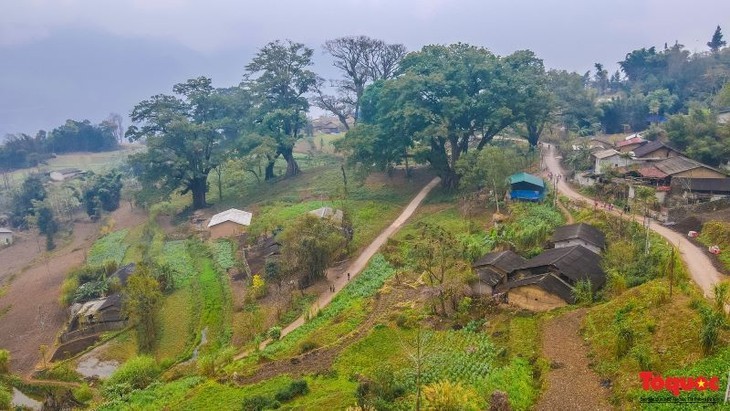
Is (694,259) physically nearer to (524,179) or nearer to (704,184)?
(704,184)

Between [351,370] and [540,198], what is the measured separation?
27.9 m

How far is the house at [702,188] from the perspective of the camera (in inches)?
1537

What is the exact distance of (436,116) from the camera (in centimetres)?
5303

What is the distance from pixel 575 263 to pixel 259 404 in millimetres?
18702

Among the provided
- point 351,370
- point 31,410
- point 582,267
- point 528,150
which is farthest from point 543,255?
point 528,150

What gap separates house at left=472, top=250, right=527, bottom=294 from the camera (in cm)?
3055

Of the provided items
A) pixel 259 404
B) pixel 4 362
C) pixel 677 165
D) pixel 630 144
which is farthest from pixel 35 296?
pixel 630 144

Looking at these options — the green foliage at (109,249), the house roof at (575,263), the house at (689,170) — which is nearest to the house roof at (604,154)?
the house at (689,170)

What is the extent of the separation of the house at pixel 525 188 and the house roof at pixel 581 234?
1054cm

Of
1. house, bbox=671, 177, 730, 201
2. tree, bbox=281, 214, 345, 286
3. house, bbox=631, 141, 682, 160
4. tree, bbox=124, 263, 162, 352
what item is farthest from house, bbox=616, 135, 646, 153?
tree, bbox=124, 263, 162, 352

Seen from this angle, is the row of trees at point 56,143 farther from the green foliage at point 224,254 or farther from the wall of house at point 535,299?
the wall of house at point 535,299

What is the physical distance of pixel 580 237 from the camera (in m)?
33.0

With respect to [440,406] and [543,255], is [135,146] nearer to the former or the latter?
[543,255]

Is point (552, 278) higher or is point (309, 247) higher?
point (309, 247)
